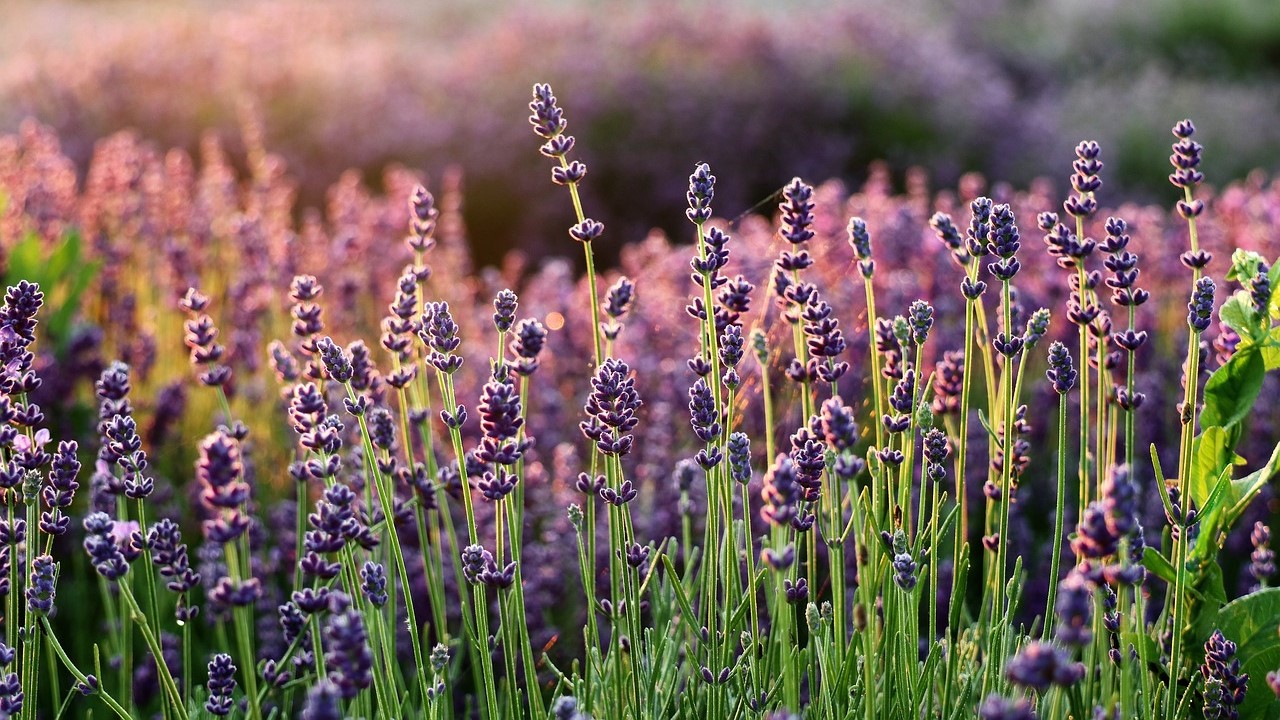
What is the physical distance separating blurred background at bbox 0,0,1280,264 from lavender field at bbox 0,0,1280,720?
4 centimetres

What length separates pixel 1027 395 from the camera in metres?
3.99

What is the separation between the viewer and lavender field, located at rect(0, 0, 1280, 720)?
1703mm

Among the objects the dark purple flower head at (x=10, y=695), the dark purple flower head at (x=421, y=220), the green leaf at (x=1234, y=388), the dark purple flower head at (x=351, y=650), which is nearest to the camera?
the dark purple flower head at (x=351, y=650)

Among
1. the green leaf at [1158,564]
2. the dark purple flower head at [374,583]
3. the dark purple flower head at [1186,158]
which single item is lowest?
the green leaf at [1158,564]

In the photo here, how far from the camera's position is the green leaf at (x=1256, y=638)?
186 cm

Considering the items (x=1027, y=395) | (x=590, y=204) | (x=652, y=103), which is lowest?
(x=1027, y=395)

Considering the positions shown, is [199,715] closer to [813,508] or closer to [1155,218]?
[813,508]

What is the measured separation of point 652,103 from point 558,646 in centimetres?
622

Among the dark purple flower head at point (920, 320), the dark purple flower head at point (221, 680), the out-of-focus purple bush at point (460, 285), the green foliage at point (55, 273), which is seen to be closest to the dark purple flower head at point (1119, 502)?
the dark purple flower head at point (920, 320)

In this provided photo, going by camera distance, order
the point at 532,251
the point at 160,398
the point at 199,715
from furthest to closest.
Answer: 1. the point at 532,251
2. the point at 160,398
3. the point at 199,715

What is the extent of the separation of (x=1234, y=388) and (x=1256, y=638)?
371 mm

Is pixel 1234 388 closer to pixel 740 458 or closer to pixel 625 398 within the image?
pixel 740 458

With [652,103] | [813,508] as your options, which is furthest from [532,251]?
[813,508]

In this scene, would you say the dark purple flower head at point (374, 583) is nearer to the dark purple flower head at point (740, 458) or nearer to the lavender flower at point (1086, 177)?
the dark purple flower head at point (740, 458)
